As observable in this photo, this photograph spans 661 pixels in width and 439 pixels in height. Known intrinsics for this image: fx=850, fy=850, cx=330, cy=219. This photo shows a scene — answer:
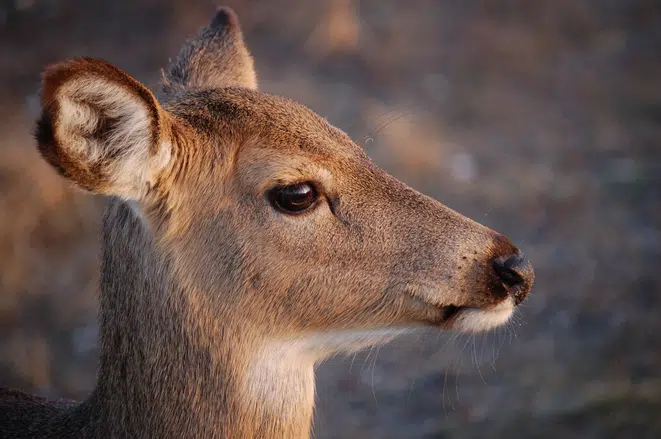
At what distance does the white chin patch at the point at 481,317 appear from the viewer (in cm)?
324

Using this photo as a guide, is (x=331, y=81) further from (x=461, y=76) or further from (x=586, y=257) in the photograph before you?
(x=586, y=257)

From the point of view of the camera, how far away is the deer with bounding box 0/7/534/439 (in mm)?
3191

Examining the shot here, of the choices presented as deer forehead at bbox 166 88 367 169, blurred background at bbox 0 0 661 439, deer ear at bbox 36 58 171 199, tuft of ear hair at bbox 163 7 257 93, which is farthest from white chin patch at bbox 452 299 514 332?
tuft of ear hair at bbox 163 7 257 93

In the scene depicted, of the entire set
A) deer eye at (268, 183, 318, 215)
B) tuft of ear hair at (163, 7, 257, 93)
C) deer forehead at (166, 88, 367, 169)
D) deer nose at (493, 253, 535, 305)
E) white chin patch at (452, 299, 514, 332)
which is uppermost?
tuft of ear hair at (163, 7, 257, 93)

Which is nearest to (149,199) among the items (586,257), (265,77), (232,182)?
(232,182)

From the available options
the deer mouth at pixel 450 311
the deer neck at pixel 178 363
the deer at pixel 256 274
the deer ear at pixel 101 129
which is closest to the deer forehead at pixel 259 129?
the deer at pixel 256 274

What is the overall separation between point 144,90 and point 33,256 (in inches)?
240

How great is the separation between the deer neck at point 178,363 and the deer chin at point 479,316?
0.64 m

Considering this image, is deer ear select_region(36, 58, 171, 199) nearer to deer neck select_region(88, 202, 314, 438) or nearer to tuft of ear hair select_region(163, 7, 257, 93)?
deer neck select_region(88, 202, 314, 438)

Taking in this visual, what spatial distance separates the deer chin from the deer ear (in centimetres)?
124

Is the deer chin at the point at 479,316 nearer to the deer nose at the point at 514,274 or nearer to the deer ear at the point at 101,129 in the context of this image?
the deer nose at the point at 514,274

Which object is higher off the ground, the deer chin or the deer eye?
the deer eye

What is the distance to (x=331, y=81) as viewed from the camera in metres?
11.6

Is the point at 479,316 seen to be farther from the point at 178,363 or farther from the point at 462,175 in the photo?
the point at 462,175
